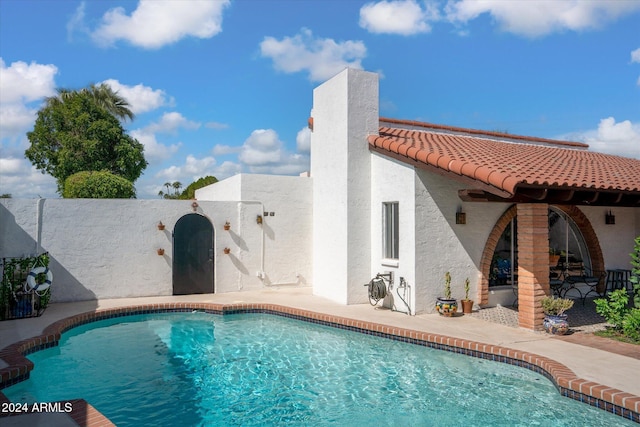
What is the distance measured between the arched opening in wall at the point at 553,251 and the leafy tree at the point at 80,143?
94.3 ft

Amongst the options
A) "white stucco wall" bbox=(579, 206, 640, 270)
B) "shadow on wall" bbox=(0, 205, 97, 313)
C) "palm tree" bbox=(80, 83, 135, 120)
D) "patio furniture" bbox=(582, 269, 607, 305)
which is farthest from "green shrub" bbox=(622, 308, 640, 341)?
"palm tree" bbox=(80, 83, 135, 120)

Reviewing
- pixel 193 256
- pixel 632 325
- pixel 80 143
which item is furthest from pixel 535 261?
pixel 80 143

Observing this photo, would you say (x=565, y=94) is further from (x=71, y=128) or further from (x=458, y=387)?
(x=71, y=128)

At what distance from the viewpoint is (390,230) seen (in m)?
13.3

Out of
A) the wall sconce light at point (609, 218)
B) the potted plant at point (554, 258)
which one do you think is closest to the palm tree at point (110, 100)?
the potted plant at point (554, 258)

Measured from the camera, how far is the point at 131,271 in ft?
50.0

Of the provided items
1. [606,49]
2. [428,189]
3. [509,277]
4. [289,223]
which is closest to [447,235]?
[428,189]

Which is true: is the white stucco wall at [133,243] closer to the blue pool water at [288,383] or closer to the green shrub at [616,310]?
the blue pool water at [288,383]

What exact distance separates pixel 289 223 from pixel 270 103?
10612 millimetres

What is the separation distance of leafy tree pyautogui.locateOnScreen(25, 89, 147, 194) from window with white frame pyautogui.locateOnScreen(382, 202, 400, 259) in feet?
86.6

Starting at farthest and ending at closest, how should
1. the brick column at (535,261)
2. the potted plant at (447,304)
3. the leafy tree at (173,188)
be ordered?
the leafy tree at (173,188) → the potted plant at (447,304) → the brick column at (535,261)

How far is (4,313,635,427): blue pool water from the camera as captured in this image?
6.70 m

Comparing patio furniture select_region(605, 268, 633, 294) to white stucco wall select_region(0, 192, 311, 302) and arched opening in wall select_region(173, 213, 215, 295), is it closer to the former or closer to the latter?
white stucco wall select_region(0, 192, 311, 302)

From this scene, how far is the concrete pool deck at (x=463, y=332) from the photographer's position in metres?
7.22
